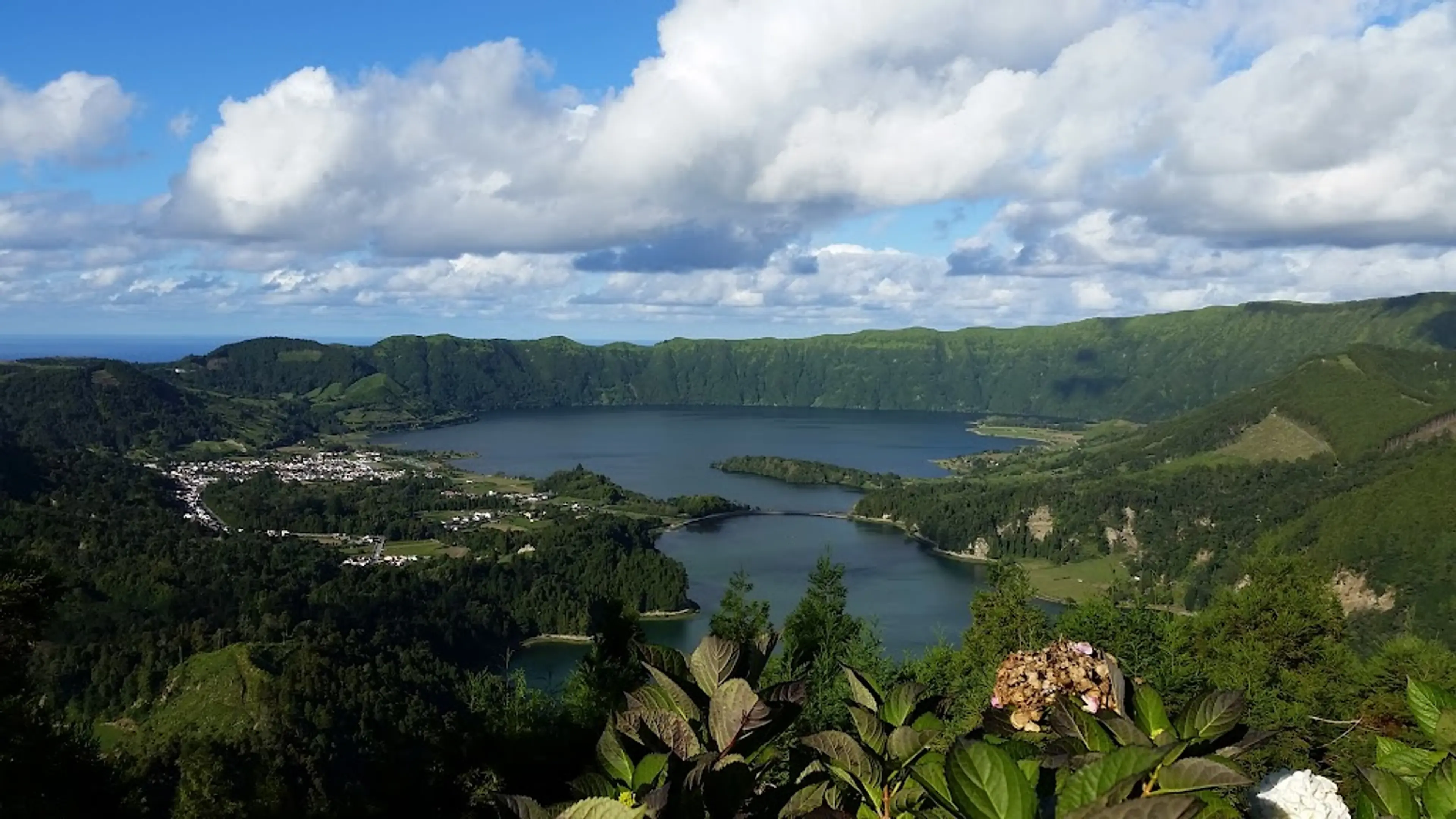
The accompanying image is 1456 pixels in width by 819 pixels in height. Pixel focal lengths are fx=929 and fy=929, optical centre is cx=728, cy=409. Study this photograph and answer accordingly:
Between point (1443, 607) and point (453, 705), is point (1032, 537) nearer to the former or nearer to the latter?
point (1443, 607)

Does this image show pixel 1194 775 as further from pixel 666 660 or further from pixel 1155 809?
pixel 666 660

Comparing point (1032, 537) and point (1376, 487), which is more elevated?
point (1376, 487)

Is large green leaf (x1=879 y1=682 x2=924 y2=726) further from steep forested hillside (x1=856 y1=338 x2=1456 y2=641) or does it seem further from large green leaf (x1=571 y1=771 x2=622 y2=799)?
steep forested hillside (x1=856 y1=338 x2=1456 y2=641)

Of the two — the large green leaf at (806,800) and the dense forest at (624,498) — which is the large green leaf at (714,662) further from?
the dense forest at (624,498)

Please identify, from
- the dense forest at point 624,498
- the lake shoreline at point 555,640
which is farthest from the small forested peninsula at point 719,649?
the lake shoreline at point 555,640

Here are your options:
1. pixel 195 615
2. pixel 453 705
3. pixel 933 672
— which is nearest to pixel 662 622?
pixel 453 705

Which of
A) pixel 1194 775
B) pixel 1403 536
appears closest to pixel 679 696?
pixel 1194 775
